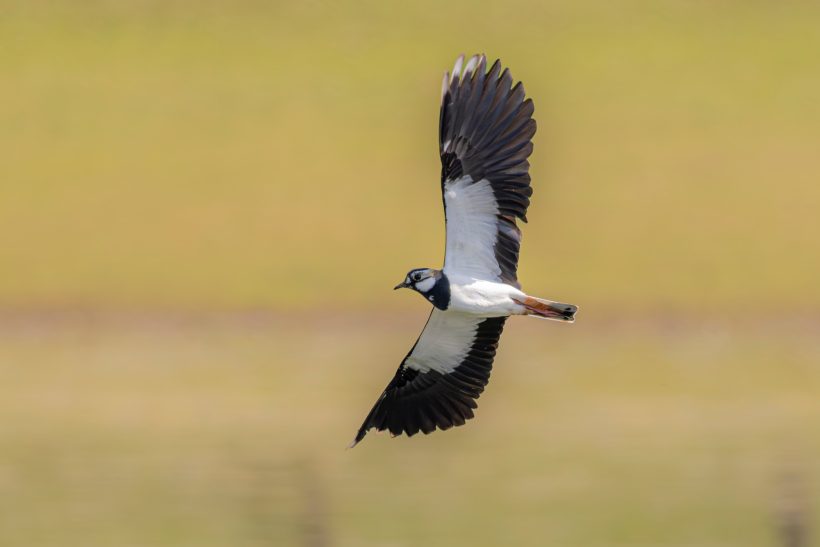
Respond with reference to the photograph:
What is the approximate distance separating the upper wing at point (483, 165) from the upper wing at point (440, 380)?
593mm

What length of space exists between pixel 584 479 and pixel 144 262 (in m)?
10.0

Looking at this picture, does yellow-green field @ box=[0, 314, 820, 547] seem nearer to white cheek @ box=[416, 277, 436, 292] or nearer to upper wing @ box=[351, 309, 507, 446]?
upper wing @ box=[351, 309, 507, 446]

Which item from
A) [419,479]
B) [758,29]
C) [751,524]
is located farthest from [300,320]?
[758,29]

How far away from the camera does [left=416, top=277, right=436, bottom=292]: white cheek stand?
445 inches

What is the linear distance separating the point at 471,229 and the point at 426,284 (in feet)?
1.56

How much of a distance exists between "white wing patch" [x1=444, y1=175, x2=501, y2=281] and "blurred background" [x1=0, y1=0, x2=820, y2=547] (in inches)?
99.9

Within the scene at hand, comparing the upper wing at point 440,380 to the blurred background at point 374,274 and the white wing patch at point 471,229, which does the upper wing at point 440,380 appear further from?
the blurred background at point 374,274

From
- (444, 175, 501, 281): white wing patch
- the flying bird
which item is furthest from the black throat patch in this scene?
(444, 175, 501, 281): white wing patch

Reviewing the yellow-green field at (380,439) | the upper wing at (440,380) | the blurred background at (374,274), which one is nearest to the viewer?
the upper wing at (440,380)

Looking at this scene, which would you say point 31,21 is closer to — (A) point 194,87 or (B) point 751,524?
Answer: (A) point 194,87

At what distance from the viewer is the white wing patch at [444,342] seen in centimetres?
1186

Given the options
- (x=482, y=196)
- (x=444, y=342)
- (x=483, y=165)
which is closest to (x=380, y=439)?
Answer: (x=444, y=342)

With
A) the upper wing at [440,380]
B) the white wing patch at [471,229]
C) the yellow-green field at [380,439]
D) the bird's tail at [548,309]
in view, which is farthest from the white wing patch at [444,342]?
the yellow-green field at [380,439]

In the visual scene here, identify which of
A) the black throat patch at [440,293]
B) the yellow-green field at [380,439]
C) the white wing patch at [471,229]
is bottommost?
the yellow-green field at [380,439]
